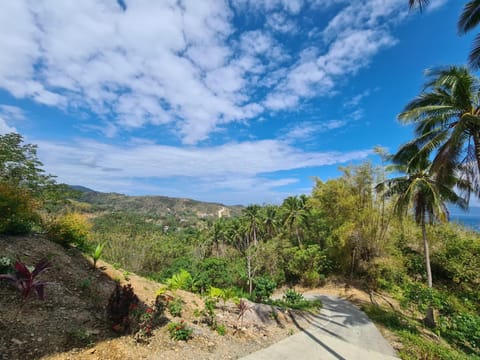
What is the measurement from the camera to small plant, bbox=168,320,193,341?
14.8 feet

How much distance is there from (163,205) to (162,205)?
0.79 metres

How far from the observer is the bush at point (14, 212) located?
19.0 ft

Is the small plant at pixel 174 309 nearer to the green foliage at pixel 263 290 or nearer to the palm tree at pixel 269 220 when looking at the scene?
the green foliage at pixel 263 290

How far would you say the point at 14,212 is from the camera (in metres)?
6.25

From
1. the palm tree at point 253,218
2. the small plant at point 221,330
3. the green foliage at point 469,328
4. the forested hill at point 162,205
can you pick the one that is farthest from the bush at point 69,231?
the forested hill at point 162,205

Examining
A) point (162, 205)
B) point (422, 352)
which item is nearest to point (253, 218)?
point (422, 352)

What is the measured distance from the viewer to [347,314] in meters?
9.02

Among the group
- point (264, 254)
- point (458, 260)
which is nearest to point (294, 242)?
point (264, 254)

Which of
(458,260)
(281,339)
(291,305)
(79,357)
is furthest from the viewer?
(458,260)

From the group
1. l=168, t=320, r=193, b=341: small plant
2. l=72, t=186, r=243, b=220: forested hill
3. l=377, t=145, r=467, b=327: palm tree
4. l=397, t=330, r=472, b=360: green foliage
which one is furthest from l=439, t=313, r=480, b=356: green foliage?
l=72, t=186, r=243, b=220: forested hill

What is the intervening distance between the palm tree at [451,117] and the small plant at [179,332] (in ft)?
28.3

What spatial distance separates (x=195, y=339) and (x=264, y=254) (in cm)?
1555

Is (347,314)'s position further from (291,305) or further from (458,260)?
(458,260)

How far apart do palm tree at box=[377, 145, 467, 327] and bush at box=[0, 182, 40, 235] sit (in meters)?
12.9
